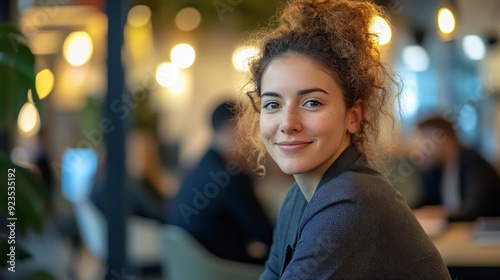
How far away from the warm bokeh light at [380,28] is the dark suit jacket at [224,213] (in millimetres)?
2423

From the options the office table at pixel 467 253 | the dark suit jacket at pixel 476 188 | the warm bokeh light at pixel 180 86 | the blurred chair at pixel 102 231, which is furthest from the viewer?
the warm bokeh light at pixel 180 86

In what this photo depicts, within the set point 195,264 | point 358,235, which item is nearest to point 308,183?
point 358,235

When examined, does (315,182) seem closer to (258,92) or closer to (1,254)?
(258,92)

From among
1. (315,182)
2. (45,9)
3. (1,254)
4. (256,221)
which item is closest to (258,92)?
(315,182)

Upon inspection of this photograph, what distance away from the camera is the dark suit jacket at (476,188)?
15.7 ft

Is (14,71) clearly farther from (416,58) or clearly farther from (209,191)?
(416,58)

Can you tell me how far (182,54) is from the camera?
752 cm

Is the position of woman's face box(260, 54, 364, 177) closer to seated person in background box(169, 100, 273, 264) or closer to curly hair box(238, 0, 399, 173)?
curly hair box(238, 0, 399, 173)

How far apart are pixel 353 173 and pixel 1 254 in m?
1.24

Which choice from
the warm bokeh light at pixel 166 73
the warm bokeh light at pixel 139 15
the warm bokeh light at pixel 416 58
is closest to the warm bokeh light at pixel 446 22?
the warm bokeh light at pixel 139 15

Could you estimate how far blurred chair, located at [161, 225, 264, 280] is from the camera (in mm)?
3992

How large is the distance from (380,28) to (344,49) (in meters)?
0.20

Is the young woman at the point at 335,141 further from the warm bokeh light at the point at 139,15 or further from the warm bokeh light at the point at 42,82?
the warm bokeh light at the point at 139,15

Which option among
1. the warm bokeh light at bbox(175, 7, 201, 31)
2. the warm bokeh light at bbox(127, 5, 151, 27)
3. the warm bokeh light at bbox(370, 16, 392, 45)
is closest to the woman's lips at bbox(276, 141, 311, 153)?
the warm bokeh light at bbox(370, 16, 392, 45)
